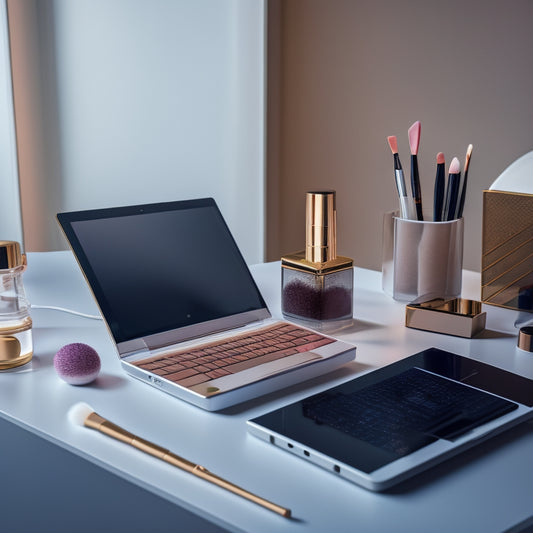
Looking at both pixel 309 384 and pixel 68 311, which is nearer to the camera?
pixel 309 384

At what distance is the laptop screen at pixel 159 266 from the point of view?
83 cm

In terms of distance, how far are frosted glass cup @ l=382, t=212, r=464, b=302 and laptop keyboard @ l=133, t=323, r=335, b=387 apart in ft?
0.81

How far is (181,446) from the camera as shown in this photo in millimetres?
614

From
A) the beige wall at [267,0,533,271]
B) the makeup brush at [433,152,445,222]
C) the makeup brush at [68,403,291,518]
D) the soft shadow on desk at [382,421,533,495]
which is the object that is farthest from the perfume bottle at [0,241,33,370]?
the beige wall at [267,0,533,271]

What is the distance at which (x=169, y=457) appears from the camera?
584mm

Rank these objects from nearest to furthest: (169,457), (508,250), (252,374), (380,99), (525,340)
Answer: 1. (169,457)
2. (252,374)
3. (525,340)
4. (508,250)
5. (380,99)

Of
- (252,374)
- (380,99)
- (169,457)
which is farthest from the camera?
(380,99)

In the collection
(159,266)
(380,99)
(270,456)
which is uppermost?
(380,99)

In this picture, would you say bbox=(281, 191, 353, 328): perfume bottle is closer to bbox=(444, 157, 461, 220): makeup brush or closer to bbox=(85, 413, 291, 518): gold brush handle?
bbox=(444, 157, 461, 220): makeup brush

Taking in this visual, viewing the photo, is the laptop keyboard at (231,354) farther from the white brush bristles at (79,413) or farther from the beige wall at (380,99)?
the beige wall at (380,99)

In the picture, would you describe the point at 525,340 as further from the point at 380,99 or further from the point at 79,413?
the point at 380,99

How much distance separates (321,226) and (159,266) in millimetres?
209

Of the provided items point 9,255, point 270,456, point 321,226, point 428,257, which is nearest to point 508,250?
point 428,257

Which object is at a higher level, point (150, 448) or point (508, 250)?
point (508, 250)
